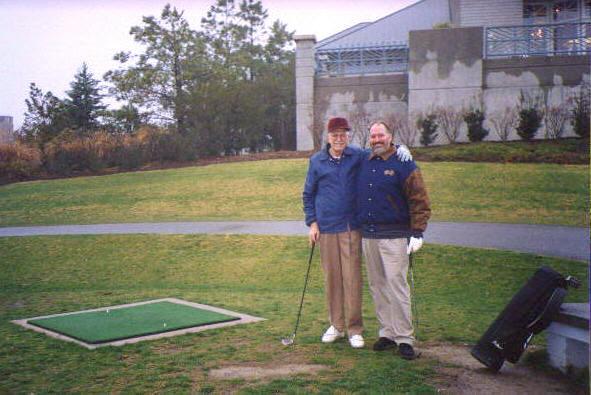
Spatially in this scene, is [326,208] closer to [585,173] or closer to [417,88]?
[585,173]

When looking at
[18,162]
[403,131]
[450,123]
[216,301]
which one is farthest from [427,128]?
[216,301]

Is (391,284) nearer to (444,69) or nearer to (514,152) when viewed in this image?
(514,152)

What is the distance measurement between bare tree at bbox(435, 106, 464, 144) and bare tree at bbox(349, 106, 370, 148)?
2.25 meters

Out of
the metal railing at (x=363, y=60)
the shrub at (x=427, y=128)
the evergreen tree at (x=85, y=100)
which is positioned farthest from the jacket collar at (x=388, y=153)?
the evergreen tree at (x=85, y=100)

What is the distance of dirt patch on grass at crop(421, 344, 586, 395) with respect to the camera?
15.2 feet

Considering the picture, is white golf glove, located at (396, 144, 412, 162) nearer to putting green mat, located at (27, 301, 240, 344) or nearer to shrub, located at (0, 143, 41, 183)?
putting green mat, located at (27, 301, 240, 344)

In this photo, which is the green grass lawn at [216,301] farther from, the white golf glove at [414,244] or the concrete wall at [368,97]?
the concrete wall at [368,97]

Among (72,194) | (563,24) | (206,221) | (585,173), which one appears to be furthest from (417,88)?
(72,194)

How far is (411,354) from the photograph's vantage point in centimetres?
541

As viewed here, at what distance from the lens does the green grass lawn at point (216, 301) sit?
5.07m

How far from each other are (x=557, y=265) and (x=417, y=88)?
1238cm

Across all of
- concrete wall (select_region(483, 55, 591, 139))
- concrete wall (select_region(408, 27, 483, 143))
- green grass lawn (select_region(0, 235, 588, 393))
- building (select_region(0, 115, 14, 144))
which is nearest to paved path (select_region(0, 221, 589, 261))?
green grass lawn (select_region(0, 235, 588, 393))

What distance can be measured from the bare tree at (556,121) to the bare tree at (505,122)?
0.97m

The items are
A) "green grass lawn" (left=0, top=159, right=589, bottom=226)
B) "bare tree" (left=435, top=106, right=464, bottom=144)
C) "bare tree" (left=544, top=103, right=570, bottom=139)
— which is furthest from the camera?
"bare tree" (left=435, top=106, right=464, bottom=144)
